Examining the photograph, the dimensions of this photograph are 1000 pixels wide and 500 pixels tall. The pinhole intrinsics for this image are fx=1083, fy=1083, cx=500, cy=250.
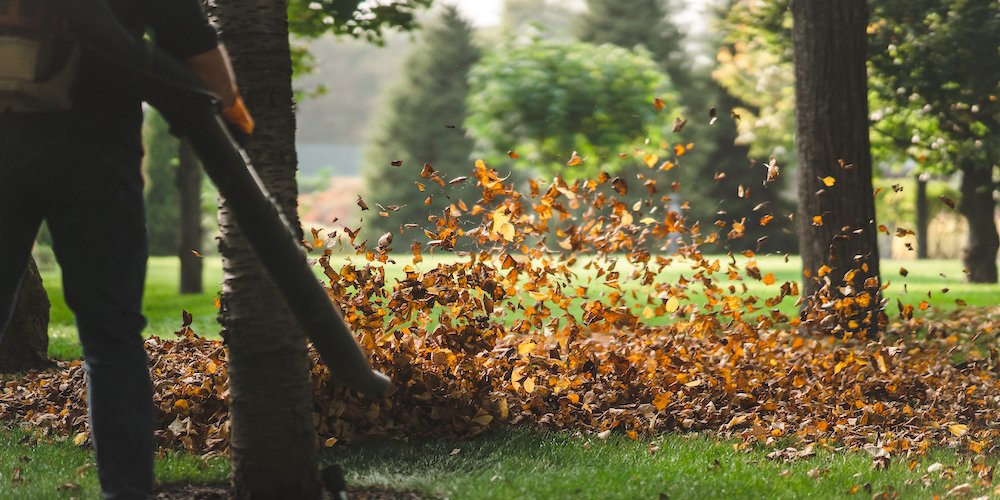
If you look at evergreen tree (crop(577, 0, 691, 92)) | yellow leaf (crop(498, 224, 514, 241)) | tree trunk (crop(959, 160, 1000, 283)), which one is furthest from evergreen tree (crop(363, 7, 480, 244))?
yellow leaf (crop(498, 224, 514, 241))

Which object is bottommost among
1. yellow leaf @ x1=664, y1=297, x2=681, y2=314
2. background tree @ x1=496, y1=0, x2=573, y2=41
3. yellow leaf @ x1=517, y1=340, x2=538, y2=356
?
yellow leaf @ x1=517, y1=340, x2=538, y2=356

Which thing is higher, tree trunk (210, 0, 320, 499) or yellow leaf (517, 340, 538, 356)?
tree trunk (210, 0, 320, 499)

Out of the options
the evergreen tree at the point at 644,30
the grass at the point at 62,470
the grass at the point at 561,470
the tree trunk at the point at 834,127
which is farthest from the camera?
the evergreen tree at the point at 644,30

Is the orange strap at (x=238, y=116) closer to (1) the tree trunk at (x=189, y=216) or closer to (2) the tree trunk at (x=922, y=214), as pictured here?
(1) the tree trunk at (x=189, y=216)

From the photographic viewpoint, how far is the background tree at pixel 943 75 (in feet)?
50.1

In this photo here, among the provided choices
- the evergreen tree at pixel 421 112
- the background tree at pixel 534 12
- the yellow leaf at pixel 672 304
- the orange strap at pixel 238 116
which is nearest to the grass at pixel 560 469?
the yellow leaf at pixel 672 304

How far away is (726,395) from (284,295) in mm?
3814

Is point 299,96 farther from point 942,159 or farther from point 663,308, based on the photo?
point 663,308

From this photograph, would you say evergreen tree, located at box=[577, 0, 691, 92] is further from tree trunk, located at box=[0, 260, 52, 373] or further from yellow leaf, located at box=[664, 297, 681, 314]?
yellow leaf, located at box=[664, 297, 681, 314]

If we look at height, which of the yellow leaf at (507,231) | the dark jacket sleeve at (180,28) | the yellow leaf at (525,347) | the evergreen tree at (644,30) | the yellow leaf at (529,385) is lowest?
the yellow leaf at (529,385)

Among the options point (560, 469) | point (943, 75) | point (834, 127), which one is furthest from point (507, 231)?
point (943, 75)

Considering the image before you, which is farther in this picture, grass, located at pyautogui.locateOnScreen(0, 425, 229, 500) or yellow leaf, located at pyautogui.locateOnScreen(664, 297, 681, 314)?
yellow leaf, located at pyautogui.locateOnScreen(664, 297, 681, 314)

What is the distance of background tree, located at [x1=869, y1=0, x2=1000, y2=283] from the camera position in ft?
50.1

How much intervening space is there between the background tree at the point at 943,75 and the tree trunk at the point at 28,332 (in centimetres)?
1220
